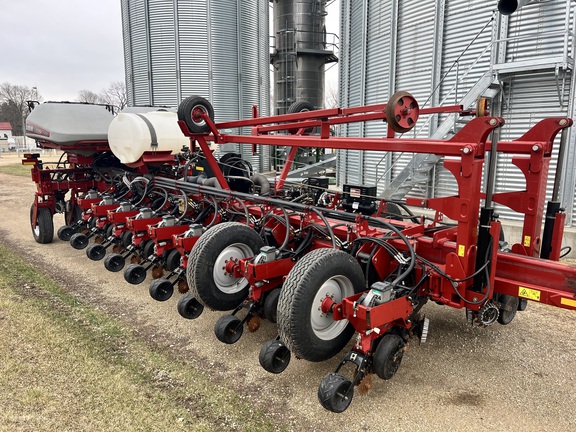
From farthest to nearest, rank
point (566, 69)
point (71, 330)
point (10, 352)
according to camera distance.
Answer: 1. point (566, 69)
2. point (71, 330)
3. point (10, 352)

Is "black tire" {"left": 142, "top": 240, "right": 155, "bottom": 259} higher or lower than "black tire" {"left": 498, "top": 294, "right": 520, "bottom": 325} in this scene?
higher

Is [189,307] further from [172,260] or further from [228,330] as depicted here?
[172,260]

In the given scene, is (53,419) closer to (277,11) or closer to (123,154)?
(123,154)

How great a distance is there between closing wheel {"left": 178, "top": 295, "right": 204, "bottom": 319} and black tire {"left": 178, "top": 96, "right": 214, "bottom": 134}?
2.25m

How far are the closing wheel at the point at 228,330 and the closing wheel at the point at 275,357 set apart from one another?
0.52m

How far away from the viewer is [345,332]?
337cm

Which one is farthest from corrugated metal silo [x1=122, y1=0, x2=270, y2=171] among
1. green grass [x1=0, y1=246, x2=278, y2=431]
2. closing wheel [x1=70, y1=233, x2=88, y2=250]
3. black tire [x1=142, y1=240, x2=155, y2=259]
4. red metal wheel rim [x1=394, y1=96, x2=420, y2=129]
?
red metal wheel rim [x1=394, y1=96, x2=420, y2=129]

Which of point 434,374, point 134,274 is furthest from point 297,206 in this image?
point 134,274

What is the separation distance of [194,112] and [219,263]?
2284 mm

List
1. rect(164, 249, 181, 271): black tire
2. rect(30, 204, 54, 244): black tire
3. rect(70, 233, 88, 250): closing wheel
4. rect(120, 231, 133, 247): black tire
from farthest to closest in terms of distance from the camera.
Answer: rect(30, 204, 54, 244): black tire
rect(70, 233, 88, 250): closing wheel
rect(120, 231, 133, 247): black tire
rect(164, 249, 181, 271): black tire

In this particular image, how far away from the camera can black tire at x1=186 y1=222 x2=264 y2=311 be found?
12.5 feet

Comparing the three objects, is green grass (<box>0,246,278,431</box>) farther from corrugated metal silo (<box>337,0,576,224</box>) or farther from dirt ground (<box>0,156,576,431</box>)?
corrugated metal silo (<box>337,0,576,224</box>)

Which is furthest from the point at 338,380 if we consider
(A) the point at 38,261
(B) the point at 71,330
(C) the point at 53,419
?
(A) the point at 38,261

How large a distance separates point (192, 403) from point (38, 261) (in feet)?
15.4
